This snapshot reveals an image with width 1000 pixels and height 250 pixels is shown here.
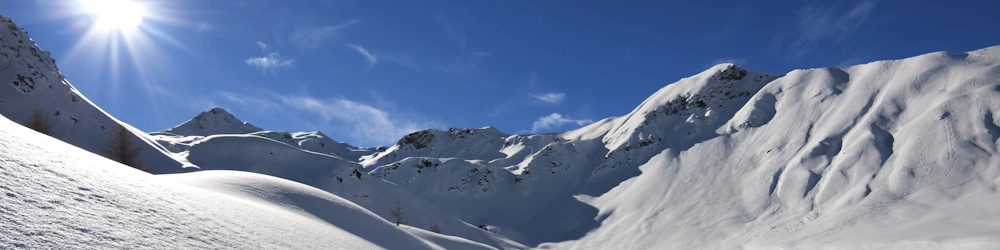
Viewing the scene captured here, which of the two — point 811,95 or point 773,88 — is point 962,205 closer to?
point 811,95

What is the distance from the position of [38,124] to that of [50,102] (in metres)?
12.8

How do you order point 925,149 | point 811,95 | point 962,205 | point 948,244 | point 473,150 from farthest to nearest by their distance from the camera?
point 473,150 < point 811,95 < point 925,149 < point 962,205 < point 948,244

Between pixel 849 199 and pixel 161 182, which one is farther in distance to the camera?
pixel 849 199

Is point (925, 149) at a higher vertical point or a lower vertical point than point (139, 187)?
higher

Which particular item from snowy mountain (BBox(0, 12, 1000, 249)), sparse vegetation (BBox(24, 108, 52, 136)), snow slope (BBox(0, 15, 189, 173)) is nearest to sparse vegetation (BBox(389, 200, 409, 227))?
snowy mountain (BBox(0, 12, 1000, 249))

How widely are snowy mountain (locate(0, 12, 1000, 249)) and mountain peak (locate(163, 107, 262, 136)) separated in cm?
9630

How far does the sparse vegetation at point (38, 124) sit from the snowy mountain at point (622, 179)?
8.75 ft

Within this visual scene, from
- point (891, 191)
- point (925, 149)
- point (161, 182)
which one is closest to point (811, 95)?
point (925, 149)

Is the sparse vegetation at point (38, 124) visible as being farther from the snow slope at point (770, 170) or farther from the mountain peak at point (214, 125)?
the mountain peak at point (214, 125)

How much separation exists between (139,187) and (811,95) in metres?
87.4

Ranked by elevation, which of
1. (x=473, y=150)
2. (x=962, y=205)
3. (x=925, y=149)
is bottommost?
(x=962, y=205)

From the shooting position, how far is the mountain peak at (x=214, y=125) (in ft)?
515

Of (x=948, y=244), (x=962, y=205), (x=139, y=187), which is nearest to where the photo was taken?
(x=139, y=187)

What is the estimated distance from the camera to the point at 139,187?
393 inches
